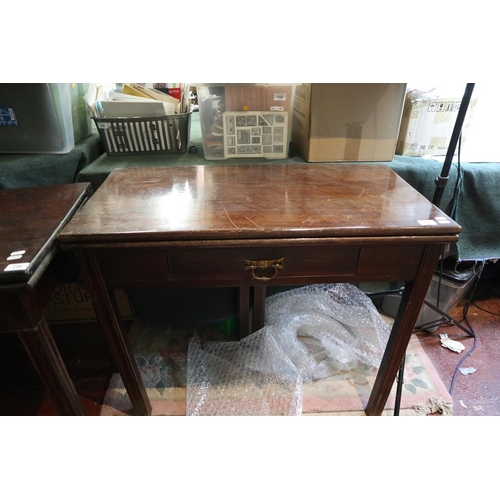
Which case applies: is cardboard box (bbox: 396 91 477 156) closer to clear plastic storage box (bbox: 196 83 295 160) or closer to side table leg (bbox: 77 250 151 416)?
clear plastic storage box (bbox: 196 83 295 160)

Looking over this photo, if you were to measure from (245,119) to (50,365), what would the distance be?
96cm

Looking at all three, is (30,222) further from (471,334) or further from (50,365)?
(471,334)

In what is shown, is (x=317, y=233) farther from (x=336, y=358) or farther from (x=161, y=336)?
(x=161, y=336)

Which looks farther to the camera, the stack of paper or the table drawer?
the stack of paper

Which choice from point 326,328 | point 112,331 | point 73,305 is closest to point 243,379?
point 326,328

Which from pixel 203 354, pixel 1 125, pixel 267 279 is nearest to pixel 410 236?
pixel 267 279

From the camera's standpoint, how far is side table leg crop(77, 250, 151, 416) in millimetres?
787

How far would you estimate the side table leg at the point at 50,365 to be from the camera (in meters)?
0.76

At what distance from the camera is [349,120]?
3.80 feet

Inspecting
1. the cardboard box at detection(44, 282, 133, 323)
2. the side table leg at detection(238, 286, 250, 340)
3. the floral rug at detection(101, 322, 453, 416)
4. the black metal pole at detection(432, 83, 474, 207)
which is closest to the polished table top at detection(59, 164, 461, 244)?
the black metal pole at detection(432, 83, 474, 207)

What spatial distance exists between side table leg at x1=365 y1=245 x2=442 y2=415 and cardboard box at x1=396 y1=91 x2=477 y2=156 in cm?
67

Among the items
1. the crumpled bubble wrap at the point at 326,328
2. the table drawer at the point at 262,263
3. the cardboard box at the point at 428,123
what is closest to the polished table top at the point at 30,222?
the table drawer at the point at 262,263

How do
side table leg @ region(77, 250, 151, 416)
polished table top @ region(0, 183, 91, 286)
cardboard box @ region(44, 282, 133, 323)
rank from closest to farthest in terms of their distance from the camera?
polished table top @ region(0, 183, 91, 286) < side table leg @ region(77, 250, 151, 416) < cardboard box @ region(44, 282, 133, 323)

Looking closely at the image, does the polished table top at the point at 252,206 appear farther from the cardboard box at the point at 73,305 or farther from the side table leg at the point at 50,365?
the cardboard box at the point at 73,305
